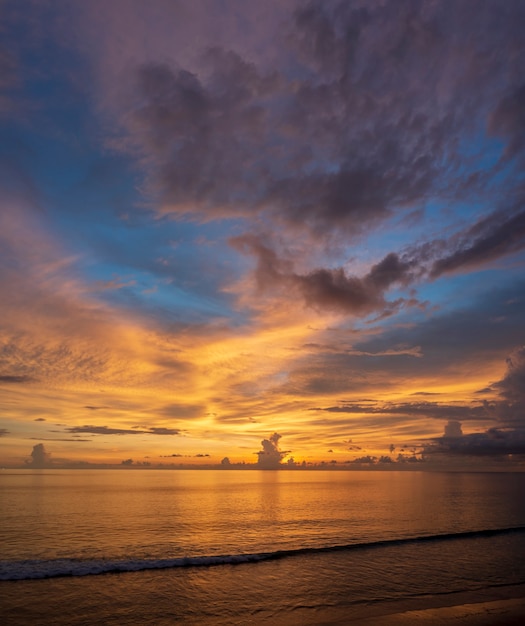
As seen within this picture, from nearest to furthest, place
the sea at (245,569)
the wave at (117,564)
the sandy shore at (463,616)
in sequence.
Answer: the sandy shore at (463,616) < the sea at (245,569) < the wave at (117,564)

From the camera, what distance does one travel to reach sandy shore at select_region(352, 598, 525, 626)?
2325 centimetres

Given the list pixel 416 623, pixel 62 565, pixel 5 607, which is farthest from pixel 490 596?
pixel 62 565

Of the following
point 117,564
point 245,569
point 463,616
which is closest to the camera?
point 463,616

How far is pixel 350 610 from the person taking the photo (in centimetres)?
2619

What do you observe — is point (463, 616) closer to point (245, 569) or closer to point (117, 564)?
point (245, 569)

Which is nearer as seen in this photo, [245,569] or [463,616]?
[463,616]

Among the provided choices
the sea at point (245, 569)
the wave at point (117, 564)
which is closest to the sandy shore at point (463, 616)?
the sea at point (245, 569)

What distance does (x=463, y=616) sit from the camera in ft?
80.2

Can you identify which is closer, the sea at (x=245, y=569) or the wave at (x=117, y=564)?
the sea at (x=245, y=569)

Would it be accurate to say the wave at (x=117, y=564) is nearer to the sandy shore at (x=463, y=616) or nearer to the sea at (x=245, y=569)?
the sea at (x=245, y=569)

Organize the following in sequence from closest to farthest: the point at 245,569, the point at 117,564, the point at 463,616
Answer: the point at 463,616
the point at 245,569
the point at 117,564

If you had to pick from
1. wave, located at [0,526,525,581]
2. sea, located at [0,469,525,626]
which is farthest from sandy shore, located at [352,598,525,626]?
wave, located at [0,526,525,581]

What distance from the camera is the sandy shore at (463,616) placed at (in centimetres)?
2325

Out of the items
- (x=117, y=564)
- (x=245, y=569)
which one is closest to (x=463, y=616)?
(x=245, y=569)
